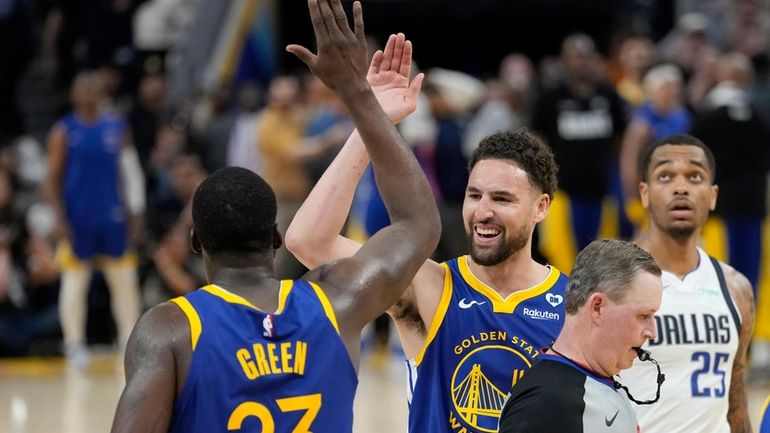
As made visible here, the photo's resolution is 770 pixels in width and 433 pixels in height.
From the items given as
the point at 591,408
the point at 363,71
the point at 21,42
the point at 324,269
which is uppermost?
the point at 21,42

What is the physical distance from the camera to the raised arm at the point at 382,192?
400 cm

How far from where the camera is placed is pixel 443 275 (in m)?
4.98

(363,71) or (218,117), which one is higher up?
(218,117)

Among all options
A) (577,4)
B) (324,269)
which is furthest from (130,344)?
(577,4)

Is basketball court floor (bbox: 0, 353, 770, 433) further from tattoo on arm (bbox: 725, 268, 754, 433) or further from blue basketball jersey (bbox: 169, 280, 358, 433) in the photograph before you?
blue basketball jersey (bbox: 169, 280, 358, 433)

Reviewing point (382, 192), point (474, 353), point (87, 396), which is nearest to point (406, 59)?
point (382, 192)

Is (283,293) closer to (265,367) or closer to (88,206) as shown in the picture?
(265,367)

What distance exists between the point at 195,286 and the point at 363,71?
33.7 ft

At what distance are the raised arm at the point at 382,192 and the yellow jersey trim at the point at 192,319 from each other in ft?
1.45

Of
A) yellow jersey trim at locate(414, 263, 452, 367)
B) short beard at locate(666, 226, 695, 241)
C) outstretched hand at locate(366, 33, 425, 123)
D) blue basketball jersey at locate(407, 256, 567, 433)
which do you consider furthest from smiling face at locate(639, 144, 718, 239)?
outstretched hand at locate(366, 33, 425, 123)

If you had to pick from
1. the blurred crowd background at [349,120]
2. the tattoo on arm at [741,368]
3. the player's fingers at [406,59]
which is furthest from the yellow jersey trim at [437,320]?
the blurred crowd background at [349,120]

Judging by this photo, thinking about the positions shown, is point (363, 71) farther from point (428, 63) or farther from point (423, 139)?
point (428, 63)

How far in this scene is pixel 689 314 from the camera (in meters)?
5.91

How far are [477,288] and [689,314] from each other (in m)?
1.38
